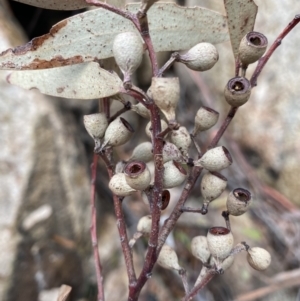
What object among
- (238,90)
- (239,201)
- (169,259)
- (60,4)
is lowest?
(169,259)

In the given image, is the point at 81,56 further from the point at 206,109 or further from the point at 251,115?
the point at 251,115

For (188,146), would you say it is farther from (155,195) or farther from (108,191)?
(108,191)

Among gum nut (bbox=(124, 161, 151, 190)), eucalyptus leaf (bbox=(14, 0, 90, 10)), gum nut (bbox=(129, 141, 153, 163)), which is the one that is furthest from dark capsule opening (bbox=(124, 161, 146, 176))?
eucalyptus leaf (bbox=(14, 0, 90, 10))

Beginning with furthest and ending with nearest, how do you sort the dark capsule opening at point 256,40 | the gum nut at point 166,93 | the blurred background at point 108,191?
the blurred background at point 108,191 < the dark capsule opening at point 256,40 < the gum nut at point 166,93

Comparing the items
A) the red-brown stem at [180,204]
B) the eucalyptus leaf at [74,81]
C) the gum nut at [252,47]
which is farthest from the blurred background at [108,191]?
the gum nut at [252,47]

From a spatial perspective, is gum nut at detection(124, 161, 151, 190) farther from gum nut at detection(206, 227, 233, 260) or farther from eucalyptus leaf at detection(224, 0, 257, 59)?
eucalyptus leaf at detection(224, 0, 257, 59)

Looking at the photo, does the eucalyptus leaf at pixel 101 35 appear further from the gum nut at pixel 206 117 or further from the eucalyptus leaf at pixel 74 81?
the gum nut at pixel 206 117

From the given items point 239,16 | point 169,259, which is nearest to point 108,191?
point 169,259
